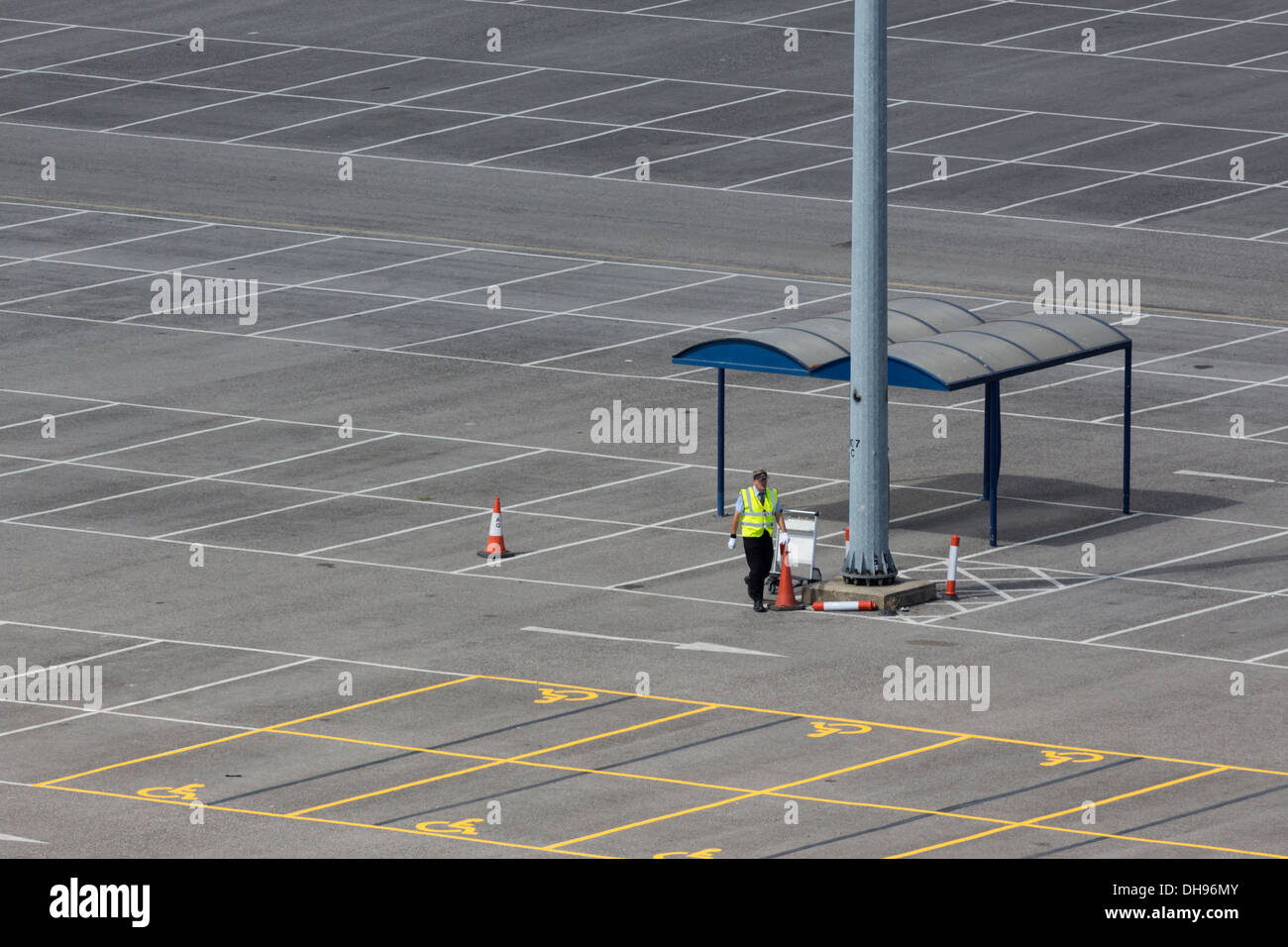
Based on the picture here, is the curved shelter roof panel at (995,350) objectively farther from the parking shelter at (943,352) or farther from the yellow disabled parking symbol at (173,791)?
the yellow disabled parking symbol at (173,791)

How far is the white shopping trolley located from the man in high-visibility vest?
1.04ft

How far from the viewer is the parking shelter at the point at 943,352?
35.2 meters

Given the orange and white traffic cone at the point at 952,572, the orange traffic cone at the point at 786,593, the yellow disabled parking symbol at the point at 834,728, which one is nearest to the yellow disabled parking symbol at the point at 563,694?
the yellow disabled parking symbol at the point at 834,728

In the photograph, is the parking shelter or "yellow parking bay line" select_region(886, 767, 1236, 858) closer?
"yellow parking bay line" select_region(886, 767, 1236, 858)

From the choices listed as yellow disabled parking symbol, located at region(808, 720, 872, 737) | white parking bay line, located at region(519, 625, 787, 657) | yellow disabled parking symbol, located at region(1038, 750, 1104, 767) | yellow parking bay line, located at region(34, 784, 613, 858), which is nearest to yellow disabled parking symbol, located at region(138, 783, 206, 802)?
yellow parking bay line, located at region(34, 784, 613, 858)

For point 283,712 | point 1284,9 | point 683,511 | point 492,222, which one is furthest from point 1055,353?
point 1284,9

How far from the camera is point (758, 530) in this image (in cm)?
3253

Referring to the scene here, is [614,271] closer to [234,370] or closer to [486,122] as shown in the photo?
[234,370]

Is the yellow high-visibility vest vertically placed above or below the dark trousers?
above

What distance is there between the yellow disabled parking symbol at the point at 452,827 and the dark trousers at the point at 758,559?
28.3 ft

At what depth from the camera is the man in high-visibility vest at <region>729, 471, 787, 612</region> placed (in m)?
32.5

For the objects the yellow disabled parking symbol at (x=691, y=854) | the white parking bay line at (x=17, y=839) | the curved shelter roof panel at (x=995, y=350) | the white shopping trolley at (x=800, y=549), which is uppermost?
the curved shelter roof panel at (x=995, y=350)

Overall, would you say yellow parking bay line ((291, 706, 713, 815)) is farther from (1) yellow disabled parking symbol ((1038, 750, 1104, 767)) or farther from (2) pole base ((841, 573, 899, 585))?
(2) pole base ((841, 573, 899, 585))

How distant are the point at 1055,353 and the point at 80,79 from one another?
1817 inches
